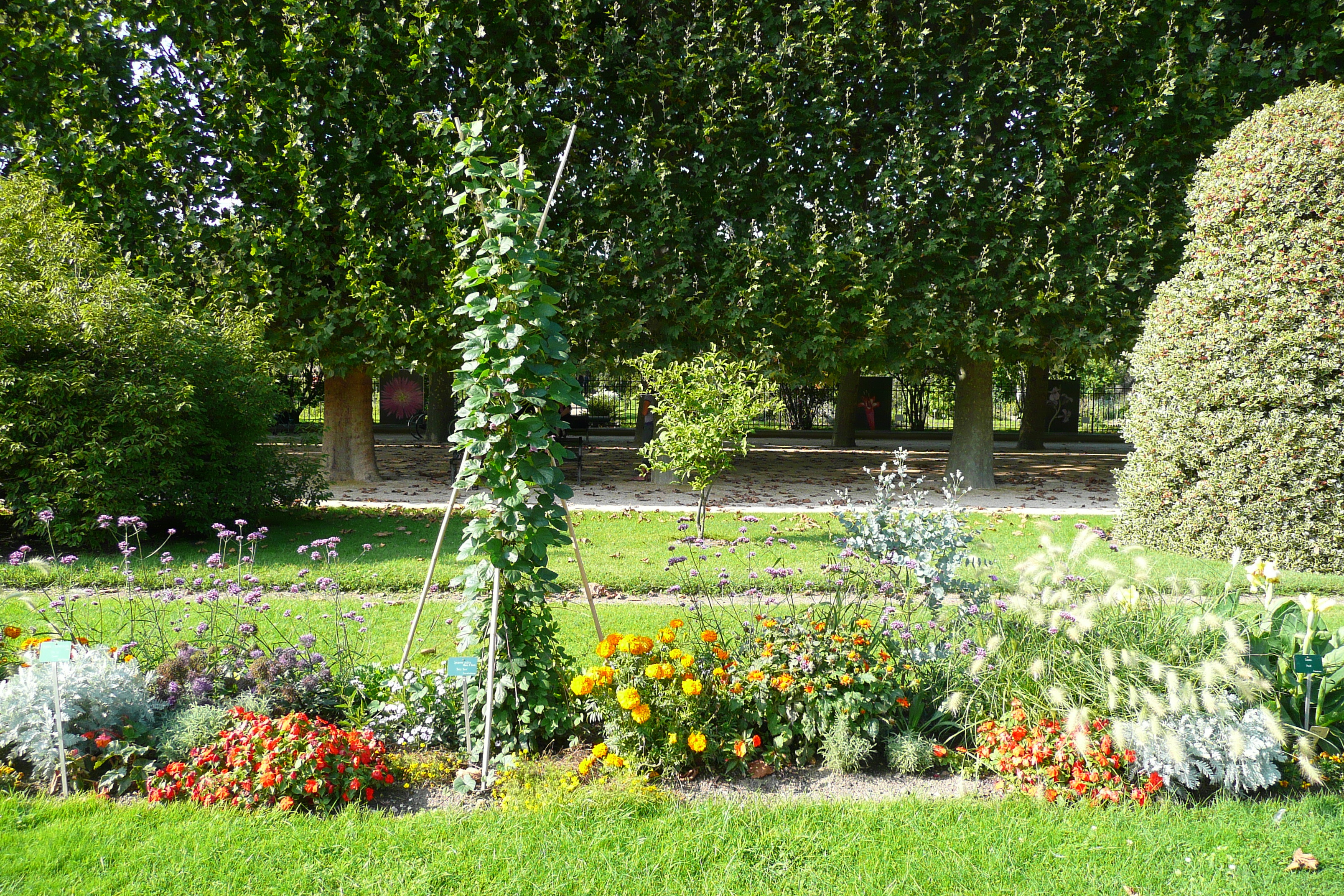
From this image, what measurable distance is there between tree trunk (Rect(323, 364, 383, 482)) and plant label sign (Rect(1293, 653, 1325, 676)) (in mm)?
11166

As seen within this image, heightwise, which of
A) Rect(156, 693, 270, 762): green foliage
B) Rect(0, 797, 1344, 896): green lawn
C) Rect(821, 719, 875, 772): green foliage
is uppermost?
Rect(156, 693, 270, 762): green foliage

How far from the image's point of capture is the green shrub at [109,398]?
6566 millimetres

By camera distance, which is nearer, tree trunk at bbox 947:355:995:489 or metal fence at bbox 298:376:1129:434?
tree trunk at bbox 947:355:995:489

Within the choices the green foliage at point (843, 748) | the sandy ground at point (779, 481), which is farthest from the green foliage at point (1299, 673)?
the sandy ground at point (779, 481)

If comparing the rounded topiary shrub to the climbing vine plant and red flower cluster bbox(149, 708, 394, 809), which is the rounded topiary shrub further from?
red flower cluster bbox(149, 708, 394, 809)

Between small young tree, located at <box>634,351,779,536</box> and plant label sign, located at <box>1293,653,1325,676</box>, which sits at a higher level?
small young tree, located at <box>634,351,779,536</box>

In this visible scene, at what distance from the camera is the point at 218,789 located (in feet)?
8.81

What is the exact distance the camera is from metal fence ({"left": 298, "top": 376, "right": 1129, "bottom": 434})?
25688mm

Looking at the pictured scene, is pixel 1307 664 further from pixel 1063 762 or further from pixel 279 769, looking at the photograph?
pixel 279 769

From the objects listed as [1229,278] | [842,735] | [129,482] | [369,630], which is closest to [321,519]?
[129,482]

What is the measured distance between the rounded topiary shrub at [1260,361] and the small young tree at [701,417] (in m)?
3.73

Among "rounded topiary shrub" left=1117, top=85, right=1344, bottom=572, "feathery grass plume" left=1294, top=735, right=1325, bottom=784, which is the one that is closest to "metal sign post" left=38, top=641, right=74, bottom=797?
"feathery grass plume" left=1294, top=735, right=1325, bottom=784

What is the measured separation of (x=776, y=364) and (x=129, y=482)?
25.4 feet

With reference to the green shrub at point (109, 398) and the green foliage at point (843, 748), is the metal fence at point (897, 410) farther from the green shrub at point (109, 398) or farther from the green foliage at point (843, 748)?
the green foliage at point (843, 748)
